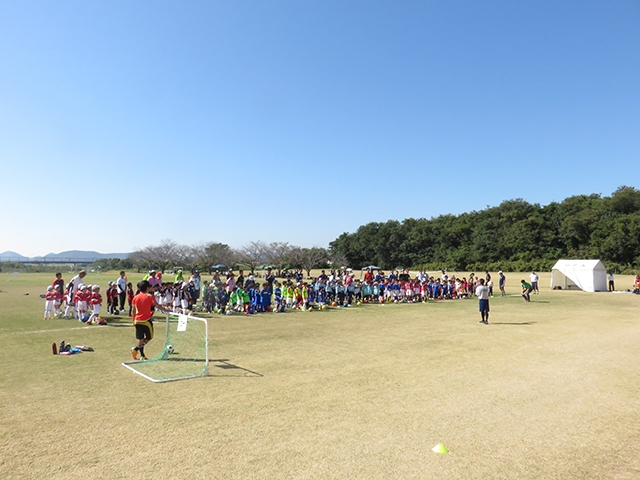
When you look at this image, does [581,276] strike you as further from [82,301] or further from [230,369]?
[82,301]

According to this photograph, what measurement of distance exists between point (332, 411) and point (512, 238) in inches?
2422

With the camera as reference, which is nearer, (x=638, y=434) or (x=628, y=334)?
(x=638, y=434)

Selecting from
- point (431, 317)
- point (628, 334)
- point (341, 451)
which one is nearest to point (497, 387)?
point (341, 451)

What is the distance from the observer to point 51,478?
4117 mm

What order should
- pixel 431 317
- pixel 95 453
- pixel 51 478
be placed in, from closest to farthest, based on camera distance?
pixel 51 478
pixel 95 453
pixel 431 317

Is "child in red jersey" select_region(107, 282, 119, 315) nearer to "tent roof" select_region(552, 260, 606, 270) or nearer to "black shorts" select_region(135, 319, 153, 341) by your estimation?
"black shorts" select_region(135, 319, 153, 341)

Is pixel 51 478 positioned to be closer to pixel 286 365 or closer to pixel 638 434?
pixel 286 365

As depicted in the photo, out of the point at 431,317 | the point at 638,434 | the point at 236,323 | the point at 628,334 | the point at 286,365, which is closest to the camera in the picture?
the point at 638,434

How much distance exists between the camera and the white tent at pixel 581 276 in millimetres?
29719

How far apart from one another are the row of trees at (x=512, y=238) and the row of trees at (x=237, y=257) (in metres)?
8.69

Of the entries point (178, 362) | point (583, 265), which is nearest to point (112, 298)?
point (178, 362)

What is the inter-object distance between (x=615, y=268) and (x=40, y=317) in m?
54.7

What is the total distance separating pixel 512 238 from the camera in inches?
2391

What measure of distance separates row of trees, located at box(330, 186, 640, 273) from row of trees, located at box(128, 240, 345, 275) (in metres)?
8.69
